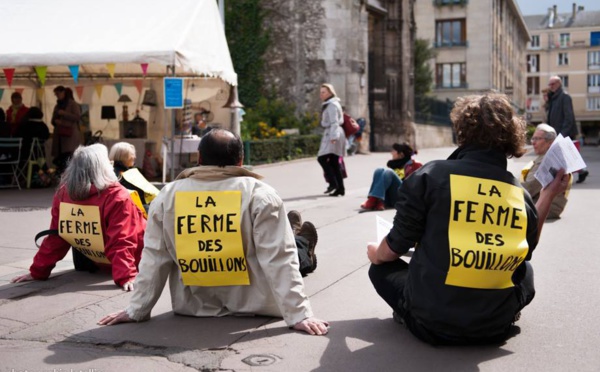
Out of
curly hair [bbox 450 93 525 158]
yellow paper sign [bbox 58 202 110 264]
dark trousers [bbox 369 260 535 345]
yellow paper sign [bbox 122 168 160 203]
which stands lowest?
Result: dark trousers [bbox 369 260 535 345]

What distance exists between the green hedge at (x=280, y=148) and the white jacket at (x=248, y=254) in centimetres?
1501

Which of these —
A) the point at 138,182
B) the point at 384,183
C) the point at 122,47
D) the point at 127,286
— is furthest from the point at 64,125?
the point at 127,286

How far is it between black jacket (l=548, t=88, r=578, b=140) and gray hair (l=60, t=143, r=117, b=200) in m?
10.0

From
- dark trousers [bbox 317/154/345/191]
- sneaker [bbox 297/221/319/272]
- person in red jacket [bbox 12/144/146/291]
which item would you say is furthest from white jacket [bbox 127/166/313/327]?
dark trousers [bbox 317/154/345/191]

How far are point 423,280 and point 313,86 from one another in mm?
23791

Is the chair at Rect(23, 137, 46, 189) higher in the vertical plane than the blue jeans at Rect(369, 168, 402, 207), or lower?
higher

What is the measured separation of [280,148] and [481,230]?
737 inches

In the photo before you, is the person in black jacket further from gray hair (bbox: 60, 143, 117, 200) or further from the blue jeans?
the blue jeans

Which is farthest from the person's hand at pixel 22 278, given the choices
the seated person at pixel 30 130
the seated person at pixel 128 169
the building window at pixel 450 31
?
the building window at pixel 450 31

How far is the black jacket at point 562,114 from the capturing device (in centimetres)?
1355

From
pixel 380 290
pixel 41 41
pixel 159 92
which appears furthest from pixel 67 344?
pixel 159 92

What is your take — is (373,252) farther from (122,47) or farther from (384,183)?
(122,47)

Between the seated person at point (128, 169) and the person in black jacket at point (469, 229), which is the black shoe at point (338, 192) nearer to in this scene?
the seated person at point (128, 169)

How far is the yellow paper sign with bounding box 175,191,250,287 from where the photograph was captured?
449cm
